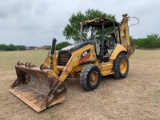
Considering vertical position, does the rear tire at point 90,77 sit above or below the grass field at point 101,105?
above

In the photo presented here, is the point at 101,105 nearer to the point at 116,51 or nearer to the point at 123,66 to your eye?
the point at 116,51

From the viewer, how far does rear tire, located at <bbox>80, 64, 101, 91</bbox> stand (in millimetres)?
5750

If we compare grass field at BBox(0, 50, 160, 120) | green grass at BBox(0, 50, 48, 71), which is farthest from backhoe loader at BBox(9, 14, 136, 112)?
green grass at BBox(0, 50, 48, 71)

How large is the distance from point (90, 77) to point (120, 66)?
7.13 feet

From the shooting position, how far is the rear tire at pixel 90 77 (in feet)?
18.9

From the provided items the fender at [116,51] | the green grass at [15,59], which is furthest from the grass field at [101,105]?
the green grass at [15,59]

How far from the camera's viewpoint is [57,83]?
4887 millimetres

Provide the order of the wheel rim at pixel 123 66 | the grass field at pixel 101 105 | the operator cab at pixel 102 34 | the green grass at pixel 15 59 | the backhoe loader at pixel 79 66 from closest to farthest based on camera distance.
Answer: the grass field at pixel 101 105 → the backhoe loader at pixel 79 66 → the operator cab at pixel 102 34 → the wheel rim at pixel 123 66 → the green grass at pixel 15 59

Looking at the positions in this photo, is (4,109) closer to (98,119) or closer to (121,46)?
(98,119)

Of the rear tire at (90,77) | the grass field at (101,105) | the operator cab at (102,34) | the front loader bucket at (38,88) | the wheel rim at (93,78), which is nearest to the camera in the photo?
the grass field at (101,105)

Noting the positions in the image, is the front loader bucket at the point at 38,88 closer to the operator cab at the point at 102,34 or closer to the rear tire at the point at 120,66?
the operator cab at the point at 102,34

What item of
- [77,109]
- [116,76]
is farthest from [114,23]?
[77,109]

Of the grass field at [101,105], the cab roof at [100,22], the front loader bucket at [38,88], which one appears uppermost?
the cab roof at [100,22]

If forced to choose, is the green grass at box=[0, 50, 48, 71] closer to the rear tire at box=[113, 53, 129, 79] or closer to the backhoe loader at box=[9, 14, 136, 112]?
the backhoe loader at box=[9, 14, 136, 112]
